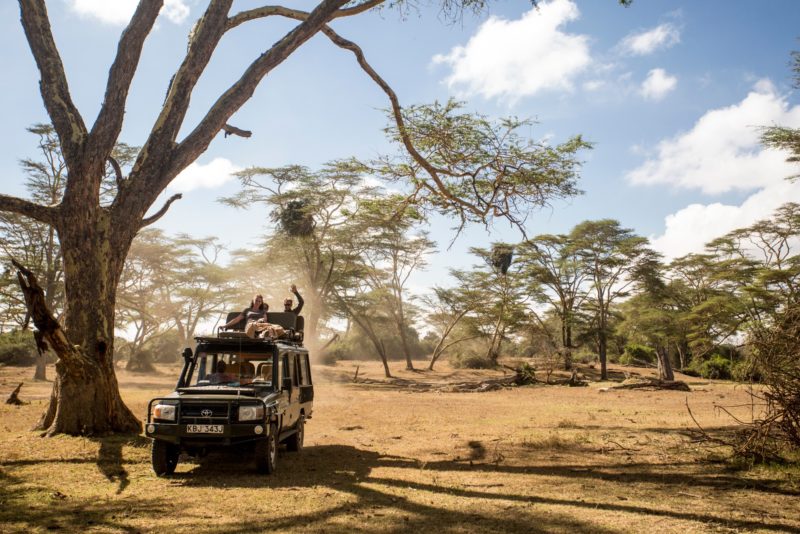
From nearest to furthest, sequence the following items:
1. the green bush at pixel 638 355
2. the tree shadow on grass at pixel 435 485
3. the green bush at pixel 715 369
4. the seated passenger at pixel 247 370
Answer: the tree shadow on grass at pixel 435 485 < the seated passenger at pixel 247 370 < the green bush at pixel 715 369 < the green bush at pixel 638 355

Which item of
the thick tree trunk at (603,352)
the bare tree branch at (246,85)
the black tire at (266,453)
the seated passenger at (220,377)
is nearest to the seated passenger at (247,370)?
the seated passenger at (220,377)

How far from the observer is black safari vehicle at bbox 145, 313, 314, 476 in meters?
6.95

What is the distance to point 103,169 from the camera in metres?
10.1

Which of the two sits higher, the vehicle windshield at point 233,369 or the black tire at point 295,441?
the vehicle windshield at point 233,369

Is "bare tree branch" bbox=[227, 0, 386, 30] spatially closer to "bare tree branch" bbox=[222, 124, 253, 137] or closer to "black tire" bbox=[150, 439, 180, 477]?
"bare tree branch" bbox=[222, 124, 253, 137]

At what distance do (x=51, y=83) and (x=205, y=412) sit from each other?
6.78 m

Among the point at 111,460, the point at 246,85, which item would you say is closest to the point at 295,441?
the point at 111,460

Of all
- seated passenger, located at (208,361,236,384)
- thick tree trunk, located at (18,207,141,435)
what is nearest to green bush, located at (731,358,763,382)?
seated passenger, located at (208,361,236,384)

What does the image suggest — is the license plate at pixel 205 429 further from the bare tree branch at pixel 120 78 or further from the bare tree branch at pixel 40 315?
the bare tree branch at pixel 120 78

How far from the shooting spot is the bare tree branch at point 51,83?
984cm

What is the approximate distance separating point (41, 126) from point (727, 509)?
27.7 m

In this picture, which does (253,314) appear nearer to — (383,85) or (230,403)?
(230,403)

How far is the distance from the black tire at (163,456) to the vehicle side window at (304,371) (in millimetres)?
2604

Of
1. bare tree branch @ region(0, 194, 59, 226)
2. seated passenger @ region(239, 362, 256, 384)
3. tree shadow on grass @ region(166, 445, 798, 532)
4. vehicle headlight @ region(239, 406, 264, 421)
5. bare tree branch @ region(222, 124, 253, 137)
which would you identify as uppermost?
bare tree branch @ region(222, 124, 253, 137)
